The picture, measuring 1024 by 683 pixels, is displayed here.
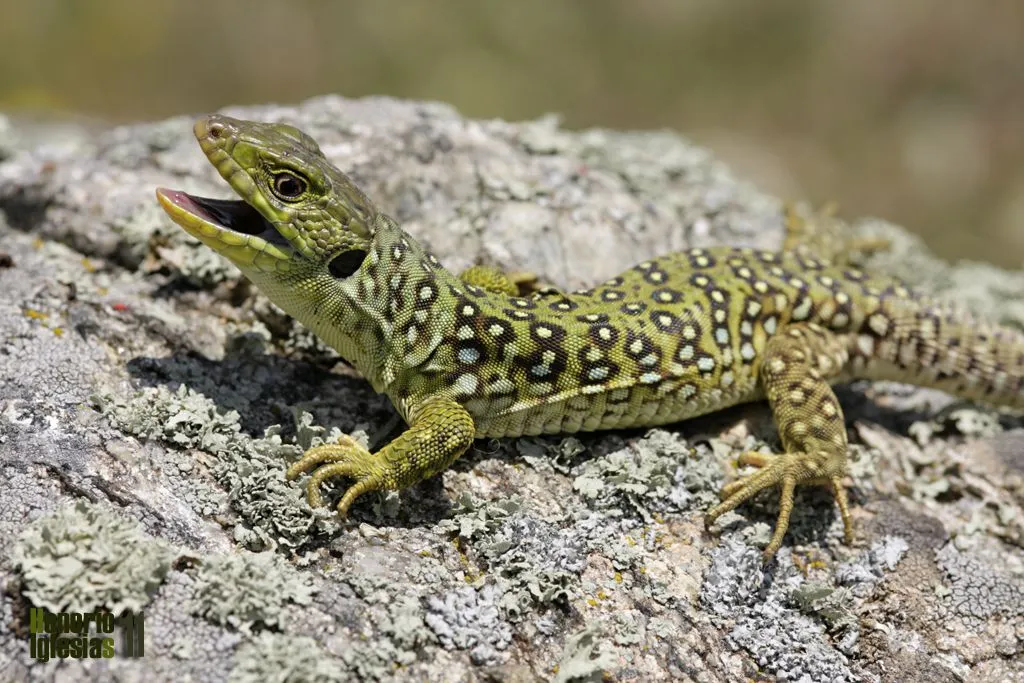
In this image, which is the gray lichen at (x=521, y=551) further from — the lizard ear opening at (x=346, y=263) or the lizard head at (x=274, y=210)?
the lizard head at (x=274, y=210)

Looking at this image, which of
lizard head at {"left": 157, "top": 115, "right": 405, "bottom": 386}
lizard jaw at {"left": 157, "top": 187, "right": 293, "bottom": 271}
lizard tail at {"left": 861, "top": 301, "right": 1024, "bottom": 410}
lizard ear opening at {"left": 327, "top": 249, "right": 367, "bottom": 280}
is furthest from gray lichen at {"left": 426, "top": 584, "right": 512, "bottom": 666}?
lizard tail at {"left": 861, "top": 301, "right": 1024, "bottom": 410}

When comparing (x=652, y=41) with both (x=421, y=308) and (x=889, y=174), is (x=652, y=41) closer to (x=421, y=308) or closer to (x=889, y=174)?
(x=889, y=174)

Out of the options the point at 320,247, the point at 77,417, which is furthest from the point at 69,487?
the point at 320,247

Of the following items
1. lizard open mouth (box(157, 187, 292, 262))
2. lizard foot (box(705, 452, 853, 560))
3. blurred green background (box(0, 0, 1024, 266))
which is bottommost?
lizard foot (box(705, 452, 853, 560))

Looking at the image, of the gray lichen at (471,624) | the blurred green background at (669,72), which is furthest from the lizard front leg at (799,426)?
the blurred green background at (669,72)

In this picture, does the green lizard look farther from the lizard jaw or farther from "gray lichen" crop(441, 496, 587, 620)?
"gray lichen" crop(441, 496, 587, 620)

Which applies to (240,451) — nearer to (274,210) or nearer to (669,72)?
(274,210)

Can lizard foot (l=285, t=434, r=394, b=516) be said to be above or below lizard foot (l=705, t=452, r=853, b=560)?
above
